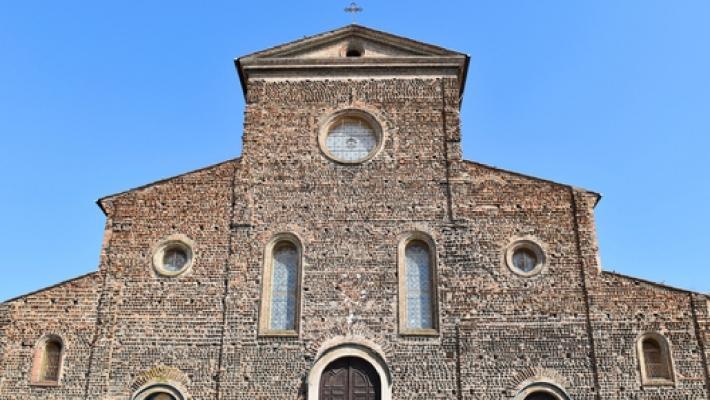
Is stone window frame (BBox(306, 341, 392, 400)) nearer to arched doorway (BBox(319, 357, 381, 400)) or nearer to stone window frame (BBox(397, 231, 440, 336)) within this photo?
arched doorway (BBox(319, 357, 381, 400))

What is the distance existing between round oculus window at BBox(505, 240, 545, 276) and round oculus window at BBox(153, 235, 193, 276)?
23.6ft

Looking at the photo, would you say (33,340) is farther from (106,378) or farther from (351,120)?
(351,120)

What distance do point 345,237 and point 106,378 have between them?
19.5 feet

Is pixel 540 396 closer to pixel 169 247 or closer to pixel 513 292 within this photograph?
pixel 513 292

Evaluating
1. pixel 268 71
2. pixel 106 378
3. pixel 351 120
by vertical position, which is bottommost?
pixel 106 378

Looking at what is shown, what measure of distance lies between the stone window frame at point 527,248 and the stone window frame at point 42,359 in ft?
Result: 32.2

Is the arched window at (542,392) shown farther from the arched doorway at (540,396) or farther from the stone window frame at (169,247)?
the stone window frame at (169,247)

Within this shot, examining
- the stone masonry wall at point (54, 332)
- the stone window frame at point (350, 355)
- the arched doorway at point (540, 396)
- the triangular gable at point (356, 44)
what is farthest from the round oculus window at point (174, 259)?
the arched doorway at point (540, 396)

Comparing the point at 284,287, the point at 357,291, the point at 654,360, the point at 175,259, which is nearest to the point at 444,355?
the point at 357,291

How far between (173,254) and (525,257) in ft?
26.2

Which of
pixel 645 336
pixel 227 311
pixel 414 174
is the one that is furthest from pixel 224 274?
pixel 645 336

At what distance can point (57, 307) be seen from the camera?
54.1ft

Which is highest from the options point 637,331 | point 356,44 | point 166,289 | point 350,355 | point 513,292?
point 356,44

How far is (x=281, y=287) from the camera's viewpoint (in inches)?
662
